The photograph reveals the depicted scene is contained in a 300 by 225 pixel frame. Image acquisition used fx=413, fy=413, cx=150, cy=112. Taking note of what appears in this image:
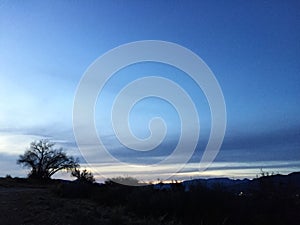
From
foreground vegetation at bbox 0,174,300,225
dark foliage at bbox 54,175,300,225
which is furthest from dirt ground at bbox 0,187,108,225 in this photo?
dark foliage at bbox 54,175,300,225

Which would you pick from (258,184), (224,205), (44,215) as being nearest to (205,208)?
(224,205)

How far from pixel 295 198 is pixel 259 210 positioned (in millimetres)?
1600

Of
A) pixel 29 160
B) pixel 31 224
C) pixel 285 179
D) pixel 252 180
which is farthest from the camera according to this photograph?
pixel 29 160

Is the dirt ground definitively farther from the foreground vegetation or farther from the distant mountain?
the distant mountain

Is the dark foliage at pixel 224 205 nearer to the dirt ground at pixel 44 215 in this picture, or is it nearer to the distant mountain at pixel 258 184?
the distant mountain at pixel 258 184

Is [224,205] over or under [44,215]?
over

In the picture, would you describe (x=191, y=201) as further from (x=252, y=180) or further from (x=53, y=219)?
(x=53, y=219)

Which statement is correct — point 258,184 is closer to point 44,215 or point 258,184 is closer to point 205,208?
point 205,208

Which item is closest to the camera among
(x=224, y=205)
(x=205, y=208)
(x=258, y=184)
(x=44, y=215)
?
(x=44, y=215)

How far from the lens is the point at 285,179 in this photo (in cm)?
1828

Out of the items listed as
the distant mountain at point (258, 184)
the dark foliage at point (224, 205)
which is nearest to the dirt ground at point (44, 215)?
the dark foliage at point (224, 205)

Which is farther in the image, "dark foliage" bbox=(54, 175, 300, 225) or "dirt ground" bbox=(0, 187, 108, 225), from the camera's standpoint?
"dark foliage" bbox=(54, 175, 300, 225)

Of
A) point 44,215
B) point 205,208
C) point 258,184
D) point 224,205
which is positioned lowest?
point 44,215

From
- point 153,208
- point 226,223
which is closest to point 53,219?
point 153,208
